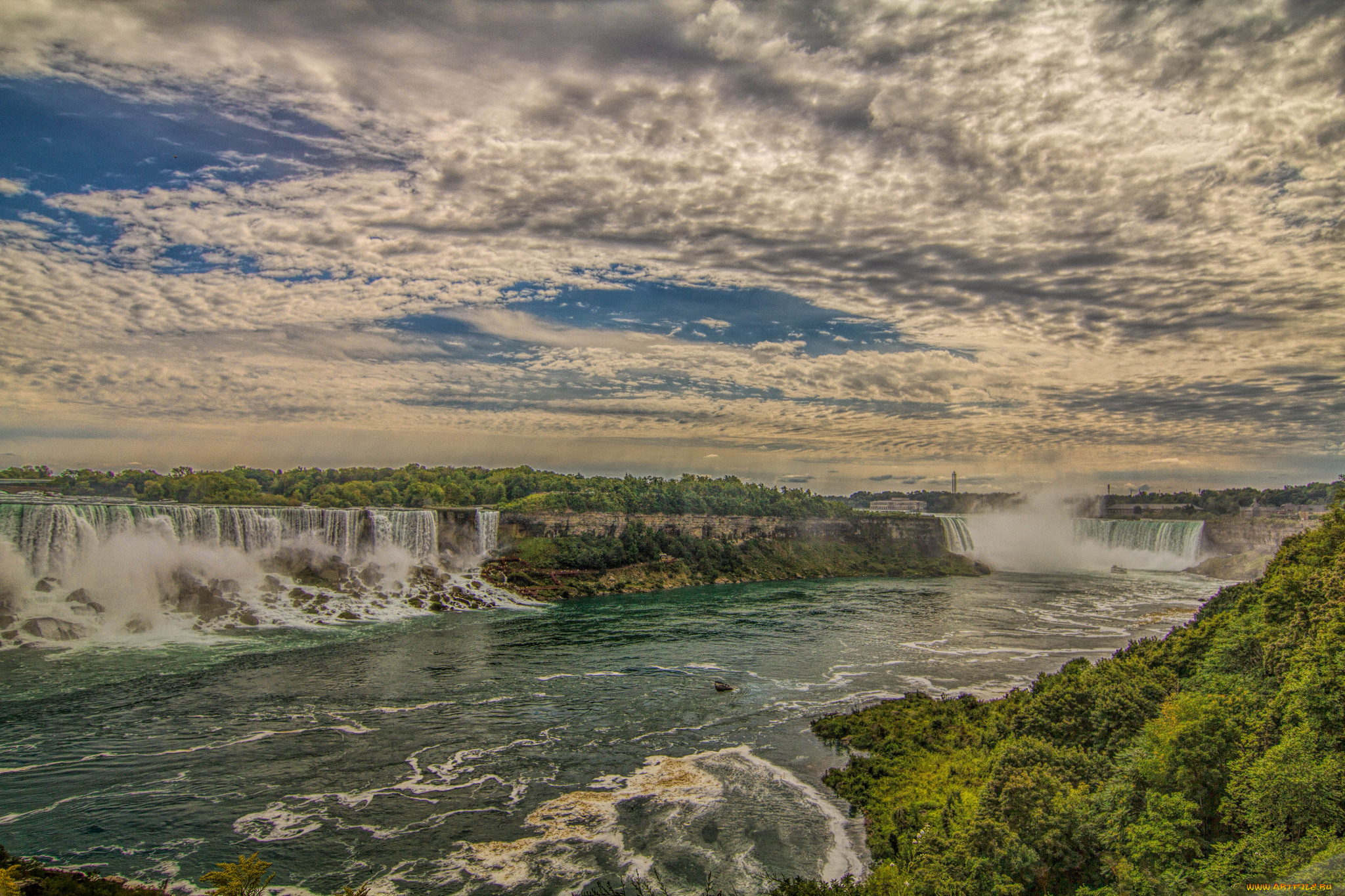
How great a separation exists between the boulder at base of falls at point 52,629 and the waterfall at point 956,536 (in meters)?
121

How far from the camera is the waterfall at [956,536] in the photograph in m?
128

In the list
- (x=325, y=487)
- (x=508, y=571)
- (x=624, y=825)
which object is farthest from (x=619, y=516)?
(x=624, y=825)

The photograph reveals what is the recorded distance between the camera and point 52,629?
4509 cm

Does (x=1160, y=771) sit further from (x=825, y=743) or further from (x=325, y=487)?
(x=325, y=487)

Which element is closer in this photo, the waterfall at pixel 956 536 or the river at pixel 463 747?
the river at pixel 463 747

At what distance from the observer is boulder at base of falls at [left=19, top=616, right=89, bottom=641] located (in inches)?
1754

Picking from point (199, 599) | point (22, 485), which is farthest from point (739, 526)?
point (22, 485)

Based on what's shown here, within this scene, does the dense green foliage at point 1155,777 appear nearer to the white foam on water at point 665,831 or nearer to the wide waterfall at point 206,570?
the white foam on water at point 665,831

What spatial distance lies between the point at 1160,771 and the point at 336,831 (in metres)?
21.3

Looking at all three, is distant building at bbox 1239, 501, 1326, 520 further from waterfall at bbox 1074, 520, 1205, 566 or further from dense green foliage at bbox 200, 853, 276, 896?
dense green foliage at bbox 200, 853, 276, 896

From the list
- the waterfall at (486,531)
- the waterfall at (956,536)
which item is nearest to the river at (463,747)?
the waterfall at (486,531)

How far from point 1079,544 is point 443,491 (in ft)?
367

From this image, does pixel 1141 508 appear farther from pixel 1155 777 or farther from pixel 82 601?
pixel 82 601

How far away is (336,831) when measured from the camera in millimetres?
20266
